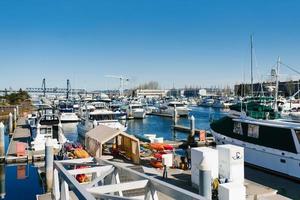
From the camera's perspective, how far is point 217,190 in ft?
47.8

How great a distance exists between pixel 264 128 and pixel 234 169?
6790mm

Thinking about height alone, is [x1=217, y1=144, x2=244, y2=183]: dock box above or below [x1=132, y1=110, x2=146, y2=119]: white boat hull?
above

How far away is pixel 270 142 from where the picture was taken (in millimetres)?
21094

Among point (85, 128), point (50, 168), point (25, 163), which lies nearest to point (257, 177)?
point (50, 168)

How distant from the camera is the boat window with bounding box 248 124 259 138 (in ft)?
73.8

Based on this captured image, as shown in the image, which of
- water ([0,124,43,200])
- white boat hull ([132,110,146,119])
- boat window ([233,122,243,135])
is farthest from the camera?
white boat hull ([132,110,146,119])

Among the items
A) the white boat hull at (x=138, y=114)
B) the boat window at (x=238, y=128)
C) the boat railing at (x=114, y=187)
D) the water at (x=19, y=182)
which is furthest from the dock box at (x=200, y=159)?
the white boat hull at (x=138, y=114)

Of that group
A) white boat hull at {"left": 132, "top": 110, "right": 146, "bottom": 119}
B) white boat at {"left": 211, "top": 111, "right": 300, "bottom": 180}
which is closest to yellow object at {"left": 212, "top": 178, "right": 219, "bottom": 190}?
white boat at {"left": 211, "top": 111, "right": 300, "bottom": 180}

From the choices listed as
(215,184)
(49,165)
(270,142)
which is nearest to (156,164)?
(49,165)

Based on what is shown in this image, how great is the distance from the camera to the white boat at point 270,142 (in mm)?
19438

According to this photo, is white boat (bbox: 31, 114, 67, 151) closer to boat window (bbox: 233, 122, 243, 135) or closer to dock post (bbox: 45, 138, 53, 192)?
dock post (bbox: 45, 138, 53, 192)

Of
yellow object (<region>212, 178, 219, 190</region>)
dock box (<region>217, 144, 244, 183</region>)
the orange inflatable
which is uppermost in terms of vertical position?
dock box (<region>217, 144, 244, 183</region>)

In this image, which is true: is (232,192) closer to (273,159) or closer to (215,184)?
(215,184)

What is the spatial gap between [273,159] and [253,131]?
8.87 feet
